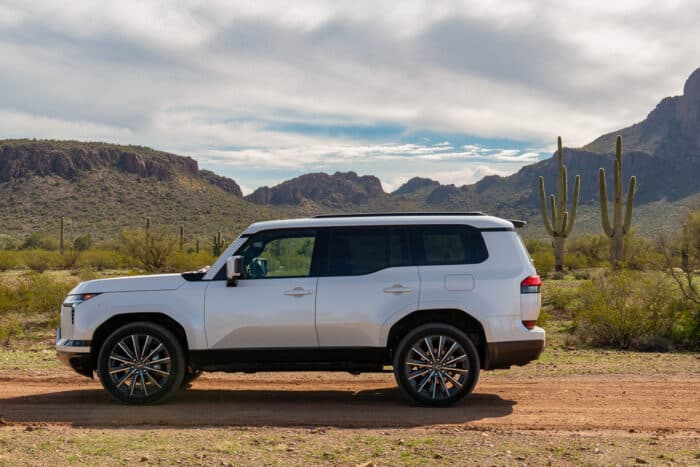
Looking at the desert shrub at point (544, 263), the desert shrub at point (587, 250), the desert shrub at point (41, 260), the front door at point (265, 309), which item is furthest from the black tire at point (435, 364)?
the desert shrub at point (41, 260)

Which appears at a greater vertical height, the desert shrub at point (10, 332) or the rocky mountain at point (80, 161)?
the rocky mountain at point (80, 161)

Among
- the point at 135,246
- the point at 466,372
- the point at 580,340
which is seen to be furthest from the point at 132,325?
the point at 135,246

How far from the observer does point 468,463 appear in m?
6.02

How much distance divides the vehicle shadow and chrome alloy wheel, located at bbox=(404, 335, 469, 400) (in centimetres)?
25

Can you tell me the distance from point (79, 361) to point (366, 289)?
340 centimetres

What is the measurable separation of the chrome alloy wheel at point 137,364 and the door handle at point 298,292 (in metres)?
1.55

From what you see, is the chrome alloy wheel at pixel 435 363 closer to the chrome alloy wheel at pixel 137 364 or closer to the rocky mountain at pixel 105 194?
the chrome alloy wheel at pixel 137 364

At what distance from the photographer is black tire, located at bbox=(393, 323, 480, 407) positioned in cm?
803

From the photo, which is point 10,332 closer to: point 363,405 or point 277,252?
point 277,252

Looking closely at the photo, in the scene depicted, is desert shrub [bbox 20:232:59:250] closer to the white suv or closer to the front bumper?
the front bumper

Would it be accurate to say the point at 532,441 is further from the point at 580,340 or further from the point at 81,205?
the point at 81,205

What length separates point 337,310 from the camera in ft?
26.5

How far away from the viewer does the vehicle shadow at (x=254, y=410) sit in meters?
7.55

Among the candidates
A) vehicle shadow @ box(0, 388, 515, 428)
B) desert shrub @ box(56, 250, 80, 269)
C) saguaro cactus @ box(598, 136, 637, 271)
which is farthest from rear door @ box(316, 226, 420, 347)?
desert shrub @ box(56, 250, 80, 269)
